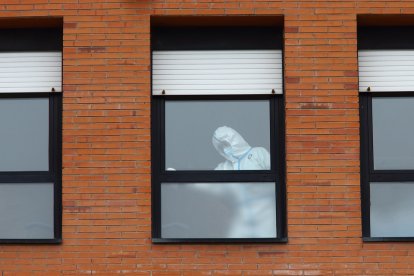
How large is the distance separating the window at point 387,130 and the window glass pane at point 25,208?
337 cm

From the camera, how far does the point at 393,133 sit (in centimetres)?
1191

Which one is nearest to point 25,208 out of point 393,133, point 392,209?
point 392,209

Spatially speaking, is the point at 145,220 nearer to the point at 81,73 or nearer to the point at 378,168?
the point at 81,73

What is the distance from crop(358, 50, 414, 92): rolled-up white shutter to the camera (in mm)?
11891

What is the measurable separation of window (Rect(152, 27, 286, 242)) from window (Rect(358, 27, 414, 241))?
92 cm

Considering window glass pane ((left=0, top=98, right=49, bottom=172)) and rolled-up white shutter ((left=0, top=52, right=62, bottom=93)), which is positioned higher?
rolled-up white shutter ((left=0, top=52, right=62, bottom=93))

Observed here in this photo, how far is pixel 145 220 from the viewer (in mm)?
11477

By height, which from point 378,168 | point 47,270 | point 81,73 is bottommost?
point 47,270

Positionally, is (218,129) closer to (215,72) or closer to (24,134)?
(215,72)

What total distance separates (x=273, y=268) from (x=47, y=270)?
2.33 metres

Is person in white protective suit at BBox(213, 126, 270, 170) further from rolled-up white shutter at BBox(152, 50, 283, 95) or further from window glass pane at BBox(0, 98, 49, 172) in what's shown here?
window glass pane at BBox(0, 98, 49, 172)

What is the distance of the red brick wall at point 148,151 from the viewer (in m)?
11.4

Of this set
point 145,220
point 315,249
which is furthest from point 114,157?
point 315,249

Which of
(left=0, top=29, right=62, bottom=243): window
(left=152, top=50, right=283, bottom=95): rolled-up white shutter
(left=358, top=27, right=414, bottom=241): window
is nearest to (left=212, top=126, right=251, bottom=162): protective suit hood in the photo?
(left=152, top=50, right=283, bottom=95): rolled-up white shutter
